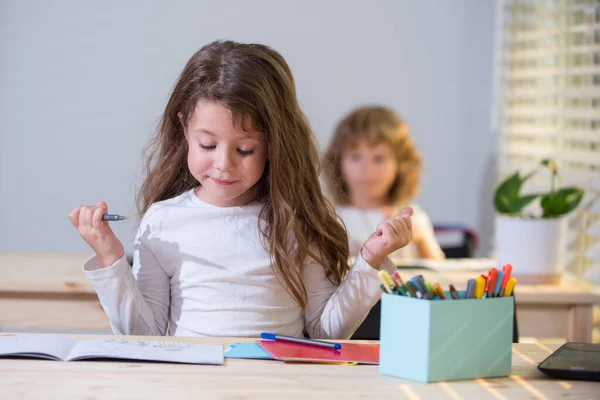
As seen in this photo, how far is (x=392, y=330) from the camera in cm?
120

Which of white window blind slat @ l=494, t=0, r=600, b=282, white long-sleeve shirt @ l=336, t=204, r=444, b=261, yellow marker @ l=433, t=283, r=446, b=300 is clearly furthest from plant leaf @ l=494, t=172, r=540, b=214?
yellow marker @ l=433, t=283, r=446, b=300

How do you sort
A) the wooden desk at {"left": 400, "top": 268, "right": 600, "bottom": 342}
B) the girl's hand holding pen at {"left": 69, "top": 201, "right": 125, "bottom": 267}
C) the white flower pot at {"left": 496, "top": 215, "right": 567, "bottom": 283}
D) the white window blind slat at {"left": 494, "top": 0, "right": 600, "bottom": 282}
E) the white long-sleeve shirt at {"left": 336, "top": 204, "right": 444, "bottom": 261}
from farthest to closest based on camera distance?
the white long-sleeve shirt at {"left": 336, "top": 204, "right": 444, "bottom": 261} → the white window blind slat at {"left": 494, "top": 0, "right": 600, "bottom": 282} → the white flower pot at {"left": 496, "top": 215, "right": 567, "bottom": 283} → the wooden desk at {"left": 400, "top": 268, "right": 600, "bottom": 342} → the girl's hand holding pen at {"left": 69, "top": 201, "right": 125, "bottom": 267}

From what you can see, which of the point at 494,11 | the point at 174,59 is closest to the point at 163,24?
the point at 174,59

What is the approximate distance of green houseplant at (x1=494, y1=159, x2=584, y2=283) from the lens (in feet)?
7.24

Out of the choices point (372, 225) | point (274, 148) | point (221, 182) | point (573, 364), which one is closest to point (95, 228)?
point (221, 182)

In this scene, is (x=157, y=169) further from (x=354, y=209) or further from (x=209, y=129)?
(x=354, y=209)

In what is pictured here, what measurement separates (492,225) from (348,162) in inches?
52.1

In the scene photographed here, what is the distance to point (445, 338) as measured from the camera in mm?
1181

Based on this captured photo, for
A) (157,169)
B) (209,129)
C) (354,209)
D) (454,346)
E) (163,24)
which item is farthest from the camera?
(163,24)

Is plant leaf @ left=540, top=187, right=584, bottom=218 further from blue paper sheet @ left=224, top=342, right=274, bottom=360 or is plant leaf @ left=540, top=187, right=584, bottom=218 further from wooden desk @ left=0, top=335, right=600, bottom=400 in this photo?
blue paper sheet @ left=224, top=342, right=274, bottom=360

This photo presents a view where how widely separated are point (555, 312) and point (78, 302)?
1163 millimetres

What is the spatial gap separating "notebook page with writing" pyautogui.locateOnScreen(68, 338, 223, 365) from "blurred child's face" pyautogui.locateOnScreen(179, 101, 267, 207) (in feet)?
1.01

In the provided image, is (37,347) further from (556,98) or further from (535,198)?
(556,98)

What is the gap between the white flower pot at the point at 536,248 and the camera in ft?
7.24
